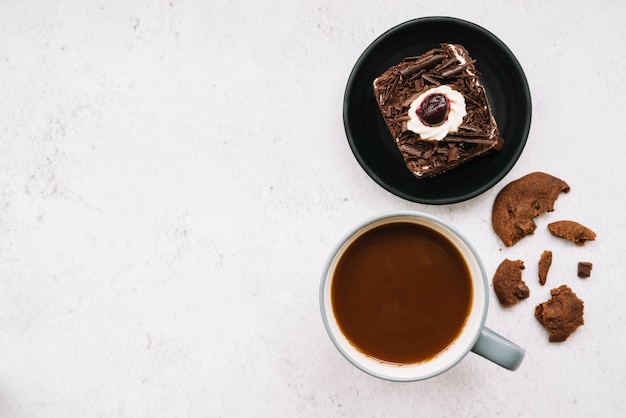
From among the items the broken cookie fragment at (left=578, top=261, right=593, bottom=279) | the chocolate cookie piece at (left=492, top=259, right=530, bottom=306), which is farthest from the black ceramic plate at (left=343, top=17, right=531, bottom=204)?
the broken cookie fragment at (left=578, top=261, right=593, bottom=279)

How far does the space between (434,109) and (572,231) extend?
559 millimetres

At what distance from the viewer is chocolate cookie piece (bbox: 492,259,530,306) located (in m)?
1.75

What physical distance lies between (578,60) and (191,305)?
4.41ft

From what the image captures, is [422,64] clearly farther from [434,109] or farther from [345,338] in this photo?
[345,338]

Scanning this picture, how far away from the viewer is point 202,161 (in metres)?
1.82

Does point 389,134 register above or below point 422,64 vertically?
below

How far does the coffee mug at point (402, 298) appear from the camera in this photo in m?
1.54

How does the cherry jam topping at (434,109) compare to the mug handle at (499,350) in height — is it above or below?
above

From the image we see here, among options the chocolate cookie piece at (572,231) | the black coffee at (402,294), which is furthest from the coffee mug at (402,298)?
the chocolate cookie piece at (572,231)

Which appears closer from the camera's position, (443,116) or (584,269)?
(443,116)

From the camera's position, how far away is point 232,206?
5.94 feet

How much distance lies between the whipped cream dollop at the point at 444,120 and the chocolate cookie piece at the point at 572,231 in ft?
1.42

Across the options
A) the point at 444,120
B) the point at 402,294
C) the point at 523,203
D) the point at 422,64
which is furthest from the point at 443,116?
the point at 402,294

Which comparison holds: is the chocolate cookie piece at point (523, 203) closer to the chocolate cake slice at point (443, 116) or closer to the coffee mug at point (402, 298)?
the chocolate cake slice at point (443, 116)
